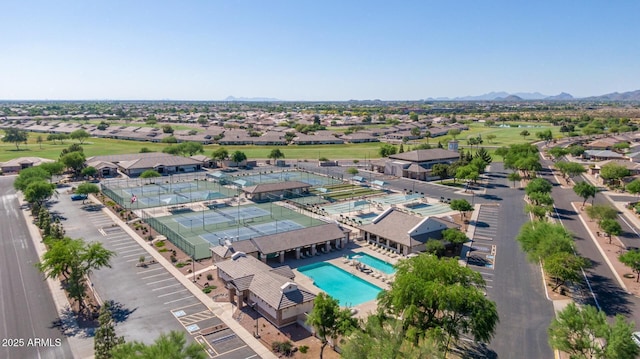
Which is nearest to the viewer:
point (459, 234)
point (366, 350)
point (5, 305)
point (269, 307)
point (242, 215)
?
point (366, 350)

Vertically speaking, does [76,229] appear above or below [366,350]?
below

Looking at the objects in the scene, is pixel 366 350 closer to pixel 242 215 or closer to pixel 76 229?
pixel 242 215

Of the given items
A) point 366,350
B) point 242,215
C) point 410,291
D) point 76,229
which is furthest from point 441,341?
point 76,229

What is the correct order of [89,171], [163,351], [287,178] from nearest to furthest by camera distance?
[163,351]
[89,171]
[287,178]

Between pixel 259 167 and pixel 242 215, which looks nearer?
pixel 242 215

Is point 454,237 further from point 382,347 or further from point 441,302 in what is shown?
point 382,347

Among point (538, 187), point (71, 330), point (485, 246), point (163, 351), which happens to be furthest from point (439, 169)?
point (163, 351)
